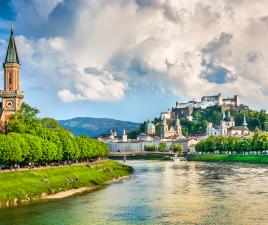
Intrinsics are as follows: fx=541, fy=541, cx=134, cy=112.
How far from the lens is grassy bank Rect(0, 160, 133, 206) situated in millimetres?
62737

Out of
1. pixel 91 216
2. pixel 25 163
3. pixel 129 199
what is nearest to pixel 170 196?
pixel 129 199

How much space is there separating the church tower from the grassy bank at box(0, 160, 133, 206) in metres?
24.1

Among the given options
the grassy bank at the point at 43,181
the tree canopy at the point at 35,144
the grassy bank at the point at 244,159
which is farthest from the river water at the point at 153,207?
the grassy bank at the point at 244,159

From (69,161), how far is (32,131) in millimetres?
14414

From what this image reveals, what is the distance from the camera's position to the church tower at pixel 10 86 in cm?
11619

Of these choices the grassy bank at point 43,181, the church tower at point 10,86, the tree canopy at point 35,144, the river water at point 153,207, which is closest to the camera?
the river water at point 153,207

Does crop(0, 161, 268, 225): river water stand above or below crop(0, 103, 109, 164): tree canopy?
below

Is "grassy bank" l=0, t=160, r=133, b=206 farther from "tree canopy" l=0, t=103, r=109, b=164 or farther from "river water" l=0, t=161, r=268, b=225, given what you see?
"river water" l=0, t=161, r=268, b=225

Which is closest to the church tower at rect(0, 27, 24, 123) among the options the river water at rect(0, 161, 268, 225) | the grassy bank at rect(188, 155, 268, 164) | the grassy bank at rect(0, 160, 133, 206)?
the grassy bank at rect(0, 160, 133, 206)

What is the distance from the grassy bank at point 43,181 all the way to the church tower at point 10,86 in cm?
2413

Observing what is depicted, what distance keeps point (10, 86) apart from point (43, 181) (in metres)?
48.2

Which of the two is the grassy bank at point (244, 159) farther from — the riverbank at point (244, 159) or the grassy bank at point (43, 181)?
the grassy bank at point (43, 181)

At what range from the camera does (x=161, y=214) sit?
5406cm

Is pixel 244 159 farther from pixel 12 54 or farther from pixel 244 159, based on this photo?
pixel 12 54
